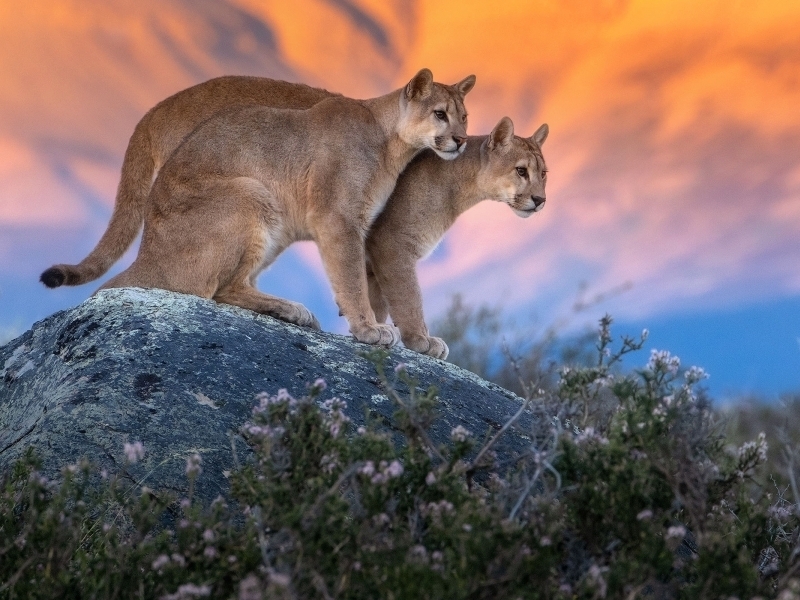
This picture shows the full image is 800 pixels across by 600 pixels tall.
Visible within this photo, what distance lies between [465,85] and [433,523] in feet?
16.2

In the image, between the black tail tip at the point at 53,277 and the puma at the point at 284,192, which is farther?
the black tail tip at the point at 53,277

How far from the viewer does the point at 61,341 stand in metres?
5.14

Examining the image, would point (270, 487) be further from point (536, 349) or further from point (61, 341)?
point (536, 349)

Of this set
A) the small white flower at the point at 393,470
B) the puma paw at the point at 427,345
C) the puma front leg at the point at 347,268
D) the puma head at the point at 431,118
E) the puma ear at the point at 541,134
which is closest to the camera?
the small white flower at the point at 393,470

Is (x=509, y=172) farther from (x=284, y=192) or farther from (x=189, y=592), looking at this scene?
(x=189, y=592)

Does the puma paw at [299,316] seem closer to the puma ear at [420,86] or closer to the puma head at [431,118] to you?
the puma head at [431,118]

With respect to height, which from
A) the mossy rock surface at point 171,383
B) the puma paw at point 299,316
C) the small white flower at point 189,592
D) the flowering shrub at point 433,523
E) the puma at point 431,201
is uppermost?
the puma at point 431,201

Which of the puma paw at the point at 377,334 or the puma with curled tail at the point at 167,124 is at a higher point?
the puma with curled tail at the point at 167,124

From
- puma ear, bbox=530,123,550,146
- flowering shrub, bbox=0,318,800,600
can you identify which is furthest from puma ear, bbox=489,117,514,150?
flowering shrub, bbox=0,318,800,600

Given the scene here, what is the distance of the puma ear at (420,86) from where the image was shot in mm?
7004

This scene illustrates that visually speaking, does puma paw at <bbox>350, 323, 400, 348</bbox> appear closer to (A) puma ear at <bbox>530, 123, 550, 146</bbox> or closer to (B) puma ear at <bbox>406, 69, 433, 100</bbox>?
(B) puma ear at <bbox>406, 69, 433, 100</bbox>

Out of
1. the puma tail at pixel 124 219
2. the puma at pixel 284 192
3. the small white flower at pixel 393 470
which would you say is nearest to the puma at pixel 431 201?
the puma at pixel 284 192

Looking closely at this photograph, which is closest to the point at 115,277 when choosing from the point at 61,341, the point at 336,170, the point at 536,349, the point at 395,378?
the point at 61,341

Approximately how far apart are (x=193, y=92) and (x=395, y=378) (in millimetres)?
3703
